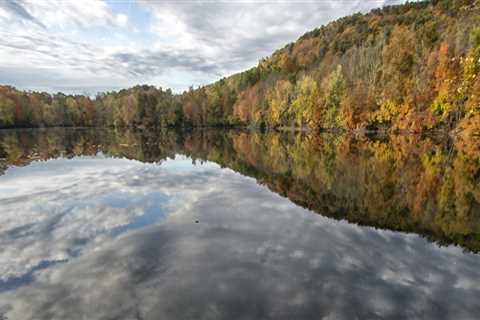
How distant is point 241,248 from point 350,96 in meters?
63.1

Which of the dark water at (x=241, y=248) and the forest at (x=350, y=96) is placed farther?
the forest at (x=350, y=96)

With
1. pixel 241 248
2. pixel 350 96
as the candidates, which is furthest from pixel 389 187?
pixel 350 96

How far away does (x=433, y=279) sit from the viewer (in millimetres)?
7398

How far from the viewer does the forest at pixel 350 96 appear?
47.6 metres

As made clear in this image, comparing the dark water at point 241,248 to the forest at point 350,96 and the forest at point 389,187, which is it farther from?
the forest at point 350,96

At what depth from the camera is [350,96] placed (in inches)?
2549

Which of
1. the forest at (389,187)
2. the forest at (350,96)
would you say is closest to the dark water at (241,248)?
the forest at (389,187)

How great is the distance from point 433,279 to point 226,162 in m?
21.9

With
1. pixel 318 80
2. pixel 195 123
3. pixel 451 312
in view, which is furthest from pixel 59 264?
pixel 195 123

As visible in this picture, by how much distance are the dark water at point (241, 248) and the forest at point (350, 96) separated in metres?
7.30

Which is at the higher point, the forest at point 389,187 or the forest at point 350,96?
the forest at point 350,96

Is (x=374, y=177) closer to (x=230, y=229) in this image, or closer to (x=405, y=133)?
(x=230, y=229)

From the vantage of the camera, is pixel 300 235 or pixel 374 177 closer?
pixel 300 235

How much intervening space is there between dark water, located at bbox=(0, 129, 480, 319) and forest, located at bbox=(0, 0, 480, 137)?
7304mm
